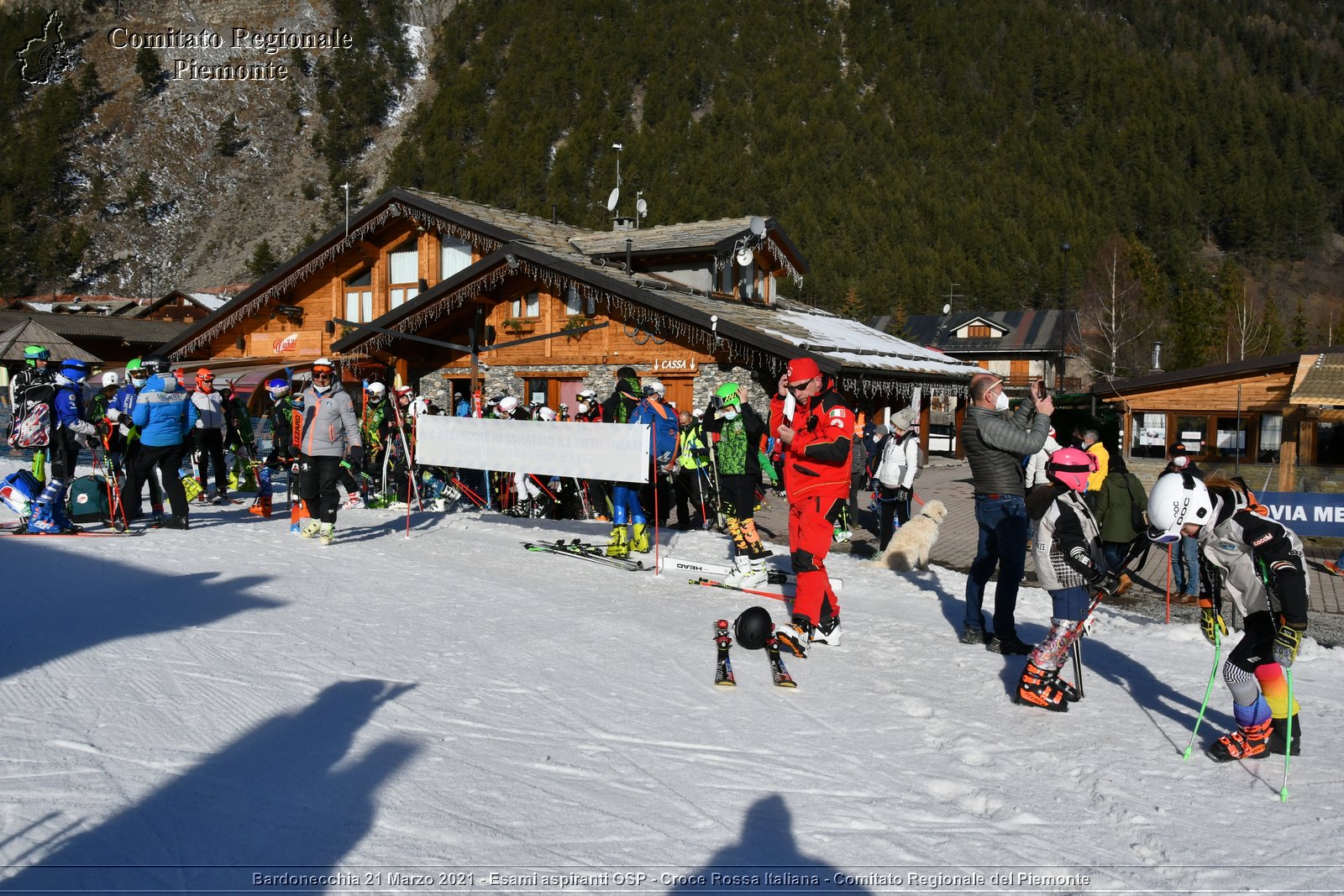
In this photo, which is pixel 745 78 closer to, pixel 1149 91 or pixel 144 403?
pixel 1149 91

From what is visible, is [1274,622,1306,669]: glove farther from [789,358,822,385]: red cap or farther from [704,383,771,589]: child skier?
[704,383,771,589]: child skier

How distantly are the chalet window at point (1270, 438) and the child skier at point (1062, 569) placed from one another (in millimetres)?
10945

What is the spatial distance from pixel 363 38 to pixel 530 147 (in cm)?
5468

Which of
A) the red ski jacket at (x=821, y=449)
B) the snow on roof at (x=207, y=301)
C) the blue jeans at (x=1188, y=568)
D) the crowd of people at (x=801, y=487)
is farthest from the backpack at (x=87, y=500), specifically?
the snow on roof at (x=207, y=301)

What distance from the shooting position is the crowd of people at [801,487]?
16.3 ft

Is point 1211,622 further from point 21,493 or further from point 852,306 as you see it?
point 852,306

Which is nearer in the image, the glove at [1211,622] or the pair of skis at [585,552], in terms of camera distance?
the glove at [1211,622]

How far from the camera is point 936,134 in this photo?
446 feet

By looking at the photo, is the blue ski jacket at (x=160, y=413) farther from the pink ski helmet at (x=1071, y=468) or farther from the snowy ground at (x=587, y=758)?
the pink ski helmet at (x=1071, y=468)

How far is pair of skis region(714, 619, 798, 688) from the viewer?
6023mm

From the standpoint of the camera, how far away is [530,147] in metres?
131

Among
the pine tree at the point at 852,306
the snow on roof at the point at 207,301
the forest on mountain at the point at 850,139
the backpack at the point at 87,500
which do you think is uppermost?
the forest on mountain at the point at 850,139

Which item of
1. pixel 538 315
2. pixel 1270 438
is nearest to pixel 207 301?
pixel 538 315

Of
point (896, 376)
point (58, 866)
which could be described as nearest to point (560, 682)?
point (58, 866)
